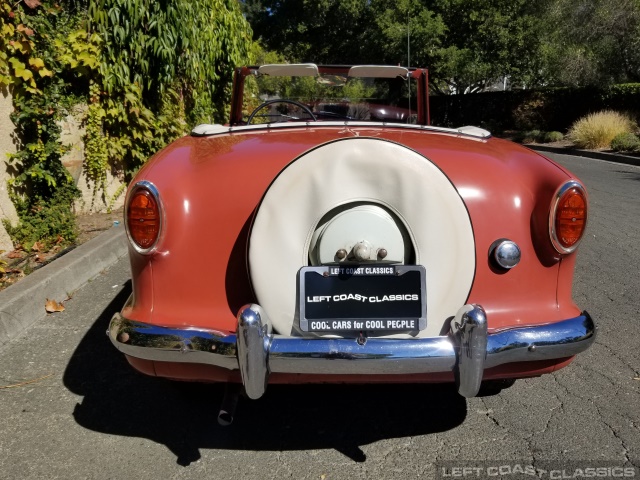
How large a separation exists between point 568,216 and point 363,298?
0.87m

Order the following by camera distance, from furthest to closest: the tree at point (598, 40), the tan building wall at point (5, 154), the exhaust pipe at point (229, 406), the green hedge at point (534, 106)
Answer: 1. the green hedge at point (534, 106)
2. the tree at point (598, 40)
3. the tan building wall at point (5, 154)
4. the exhaust pipe at point (229, 406)

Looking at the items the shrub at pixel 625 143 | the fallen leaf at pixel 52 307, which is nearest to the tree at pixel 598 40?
the shrub at pixel 625 143

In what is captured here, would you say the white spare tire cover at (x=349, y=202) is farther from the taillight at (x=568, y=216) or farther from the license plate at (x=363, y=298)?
the taillight at (x=568, y=216)

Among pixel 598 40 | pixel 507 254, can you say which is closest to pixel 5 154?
pixel 507 254

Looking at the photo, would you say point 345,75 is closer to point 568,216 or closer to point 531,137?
point 568,216

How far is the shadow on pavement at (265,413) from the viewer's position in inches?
104

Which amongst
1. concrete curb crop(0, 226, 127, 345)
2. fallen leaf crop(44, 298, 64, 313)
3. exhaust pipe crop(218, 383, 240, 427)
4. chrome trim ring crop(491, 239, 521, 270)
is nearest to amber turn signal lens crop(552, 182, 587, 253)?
chrome trim ring crop(491, 239, 521, 270)

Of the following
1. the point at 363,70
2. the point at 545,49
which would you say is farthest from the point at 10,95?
the point at 545,49

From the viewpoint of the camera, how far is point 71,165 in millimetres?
5965

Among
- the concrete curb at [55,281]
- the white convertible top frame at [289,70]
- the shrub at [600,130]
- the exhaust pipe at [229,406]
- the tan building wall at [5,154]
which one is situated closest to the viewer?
the exhaust pipe at [229,406]

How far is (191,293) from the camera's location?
238 centimetres

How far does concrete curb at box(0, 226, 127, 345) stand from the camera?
3.74 meters

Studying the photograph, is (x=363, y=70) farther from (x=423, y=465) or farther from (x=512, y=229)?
(x=423, y=465)

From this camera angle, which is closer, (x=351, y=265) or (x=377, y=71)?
(x=351, y=265)
